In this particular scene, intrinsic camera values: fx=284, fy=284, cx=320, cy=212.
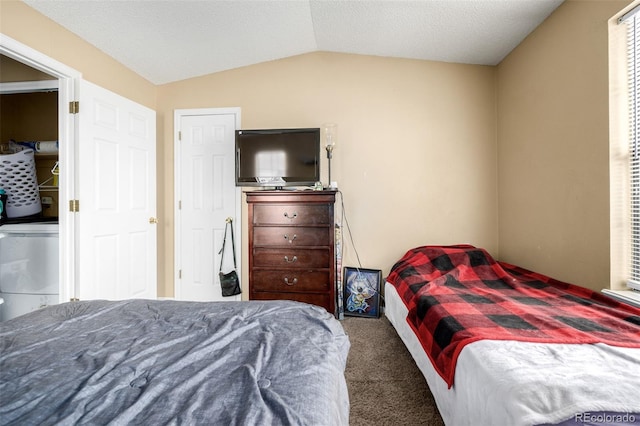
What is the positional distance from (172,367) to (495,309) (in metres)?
1.54

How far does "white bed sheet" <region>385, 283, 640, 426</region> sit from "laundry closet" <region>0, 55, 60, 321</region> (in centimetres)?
283

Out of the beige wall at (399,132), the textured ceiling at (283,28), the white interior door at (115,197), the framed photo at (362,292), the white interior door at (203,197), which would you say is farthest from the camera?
the white interior door at (203,197)

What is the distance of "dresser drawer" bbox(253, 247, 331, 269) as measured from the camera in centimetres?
236

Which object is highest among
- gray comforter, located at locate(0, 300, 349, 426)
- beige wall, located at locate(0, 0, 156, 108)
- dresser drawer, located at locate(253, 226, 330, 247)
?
beige wall, located at locate(0, 0, 156, 108)

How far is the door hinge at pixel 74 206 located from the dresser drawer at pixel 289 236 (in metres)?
1.29

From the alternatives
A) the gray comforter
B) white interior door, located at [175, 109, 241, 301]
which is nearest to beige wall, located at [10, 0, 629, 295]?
white interior door, located at [175, 109, 241, 301]

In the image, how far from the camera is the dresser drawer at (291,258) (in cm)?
236

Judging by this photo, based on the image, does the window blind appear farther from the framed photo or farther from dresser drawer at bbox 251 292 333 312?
dresser drawer at bbox 251 292 333 312

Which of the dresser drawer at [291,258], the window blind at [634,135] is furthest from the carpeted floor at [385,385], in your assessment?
the window blind at [634,135]

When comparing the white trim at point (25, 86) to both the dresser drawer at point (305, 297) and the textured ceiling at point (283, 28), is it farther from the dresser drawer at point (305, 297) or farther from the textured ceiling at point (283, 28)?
the dresser drawer at point (305, 297)

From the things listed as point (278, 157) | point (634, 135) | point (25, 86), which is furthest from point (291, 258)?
point (25, 86)

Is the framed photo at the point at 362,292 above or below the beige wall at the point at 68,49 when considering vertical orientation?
below

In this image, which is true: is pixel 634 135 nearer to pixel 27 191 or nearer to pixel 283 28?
pixel 283 28

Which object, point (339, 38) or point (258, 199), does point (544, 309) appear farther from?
point (339, 38)
